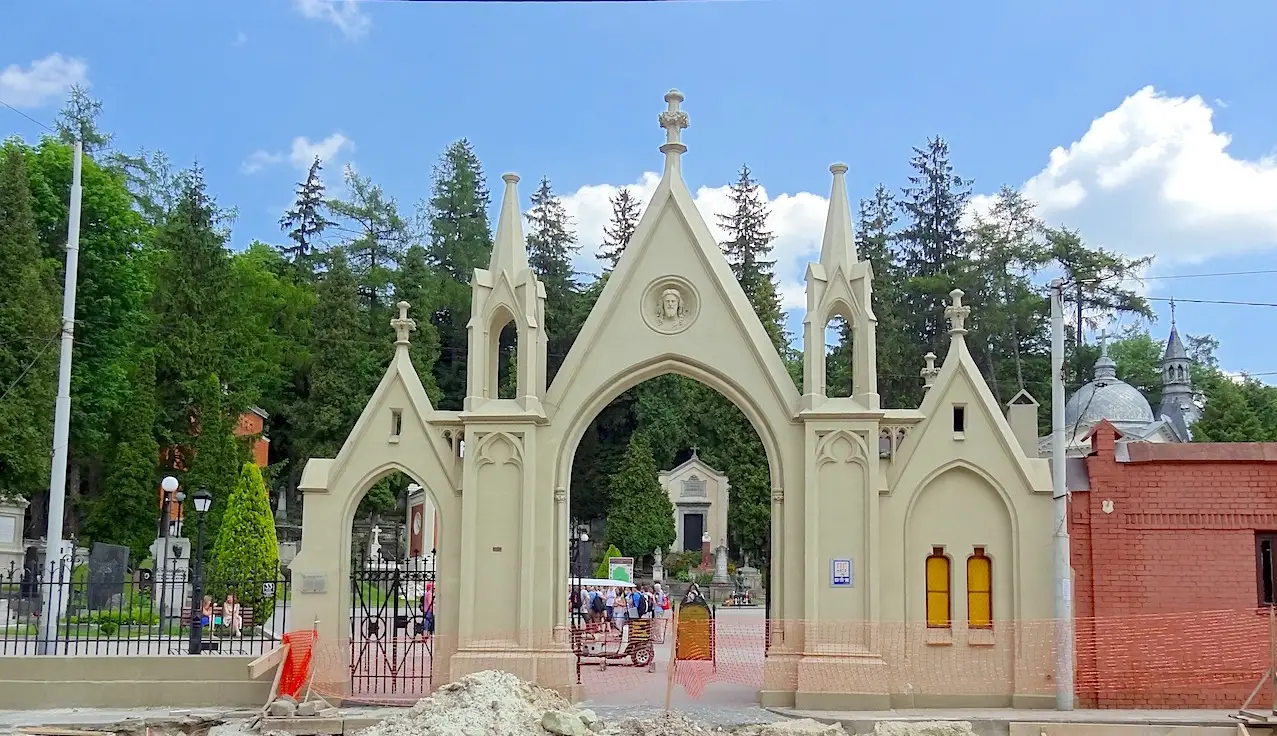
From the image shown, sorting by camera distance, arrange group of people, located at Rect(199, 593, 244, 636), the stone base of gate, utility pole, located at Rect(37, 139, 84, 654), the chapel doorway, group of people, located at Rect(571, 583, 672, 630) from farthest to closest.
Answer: the chapel doorway < group of people, located at Rect(571, 583, 672, 630) < group of people, located at Rect(199, 593, 244, 636) < utility pole, located at Rect(37, 139, 84, 654) < the stone base of gate

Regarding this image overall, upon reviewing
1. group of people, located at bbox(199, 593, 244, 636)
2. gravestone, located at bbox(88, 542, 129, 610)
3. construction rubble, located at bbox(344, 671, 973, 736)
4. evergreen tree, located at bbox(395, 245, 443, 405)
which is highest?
evergreen tree, located at bbox(395, 245, 443, 405)

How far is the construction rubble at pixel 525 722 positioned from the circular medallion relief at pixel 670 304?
4868 mm

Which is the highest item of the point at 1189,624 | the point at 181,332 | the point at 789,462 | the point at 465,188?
the point at 465,188

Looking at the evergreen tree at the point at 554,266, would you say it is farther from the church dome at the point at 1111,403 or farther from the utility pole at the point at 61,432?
the utility pole at the point at 61,432

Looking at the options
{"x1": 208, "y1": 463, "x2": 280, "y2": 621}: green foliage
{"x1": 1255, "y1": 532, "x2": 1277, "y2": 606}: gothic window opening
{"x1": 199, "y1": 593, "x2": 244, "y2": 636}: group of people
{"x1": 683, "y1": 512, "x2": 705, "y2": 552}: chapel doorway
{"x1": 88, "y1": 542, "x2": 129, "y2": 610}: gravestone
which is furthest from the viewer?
{"x1": 683, "y1": 512, "x2": 705, "y2": 552}: chapel doorway

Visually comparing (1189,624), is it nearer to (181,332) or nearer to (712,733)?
(712,733)

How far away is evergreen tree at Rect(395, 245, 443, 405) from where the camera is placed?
52.4m

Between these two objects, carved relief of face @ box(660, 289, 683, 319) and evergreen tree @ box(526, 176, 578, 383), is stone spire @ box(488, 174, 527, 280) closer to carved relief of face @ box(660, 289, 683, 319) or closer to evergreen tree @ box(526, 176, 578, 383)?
carved relief of face @ box(660, 289, 683, 319)

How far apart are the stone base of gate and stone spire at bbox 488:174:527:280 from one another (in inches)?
189

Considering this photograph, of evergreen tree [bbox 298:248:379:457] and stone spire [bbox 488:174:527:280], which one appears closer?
stone spire [bbox 488:174:527:280]

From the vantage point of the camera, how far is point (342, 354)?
162 ft

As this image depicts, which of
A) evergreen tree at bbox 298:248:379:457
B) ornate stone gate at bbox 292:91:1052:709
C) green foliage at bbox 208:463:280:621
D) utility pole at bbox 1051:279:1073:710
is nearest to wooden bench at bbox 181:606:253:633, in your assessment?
green foliage at bbox 208:463:280:621

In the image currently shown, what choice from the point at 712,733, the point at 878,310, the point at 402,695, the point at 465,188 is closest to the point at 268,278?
the point at 465,188

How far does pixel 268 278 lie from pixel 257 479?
92.5ft
